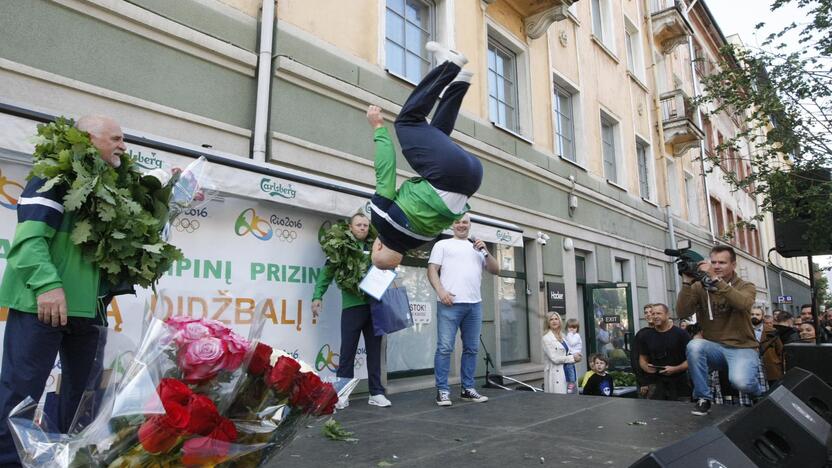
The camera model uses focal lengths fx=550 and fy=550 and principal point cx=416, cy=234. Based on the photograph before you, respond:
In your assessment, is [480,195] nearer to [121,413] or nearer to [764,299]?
[121,413]

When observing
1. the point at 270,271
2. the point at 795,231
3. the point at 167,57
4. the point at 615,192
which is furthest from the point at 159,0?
the point at 615,192

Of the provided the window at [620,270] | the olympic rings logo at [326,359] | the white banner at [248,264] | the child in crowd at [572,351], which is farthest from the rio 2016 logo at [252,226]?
the window at [620,270]

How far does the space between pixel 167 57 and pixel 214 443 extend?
4.92m

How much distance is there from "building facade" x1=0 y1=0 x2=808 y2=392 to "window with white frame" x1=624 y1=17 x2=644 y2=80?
4 cm

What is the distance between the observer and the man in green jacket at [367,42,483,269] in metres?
3.51

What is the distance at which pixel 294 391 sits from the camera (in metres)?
1.32

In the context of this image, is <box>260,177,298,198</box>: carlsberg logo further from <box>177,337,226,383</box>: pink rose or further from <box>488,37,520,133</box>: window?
<box>488,37,520,133</box>: window

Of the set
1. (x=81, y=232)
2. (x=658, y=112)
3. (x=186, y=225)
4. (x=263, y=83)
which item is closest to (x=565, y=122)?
(x=658, y=112)

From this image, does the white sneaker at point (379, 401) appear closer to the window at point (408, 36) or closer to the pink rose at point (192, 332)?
the pink rose at point (192, 332)

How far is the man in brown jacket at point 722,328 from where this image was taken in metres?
4.51

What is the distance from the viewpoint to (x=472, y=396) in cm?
567

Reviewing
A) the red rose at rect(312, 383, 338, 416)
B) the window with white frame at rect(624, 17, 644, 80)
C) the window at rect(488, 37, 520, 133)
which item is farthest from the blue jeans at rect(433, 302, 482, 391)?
the window with white frame at rect(624, 17, 644, 80)

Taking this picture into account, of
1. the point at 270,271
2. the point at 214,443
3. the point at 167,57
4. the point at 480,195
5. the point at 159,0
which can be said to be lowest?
the point at 214,443

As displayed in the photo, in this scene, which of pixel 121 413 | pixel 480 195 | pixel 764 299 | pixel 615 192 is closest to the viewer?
pixel 121 413
